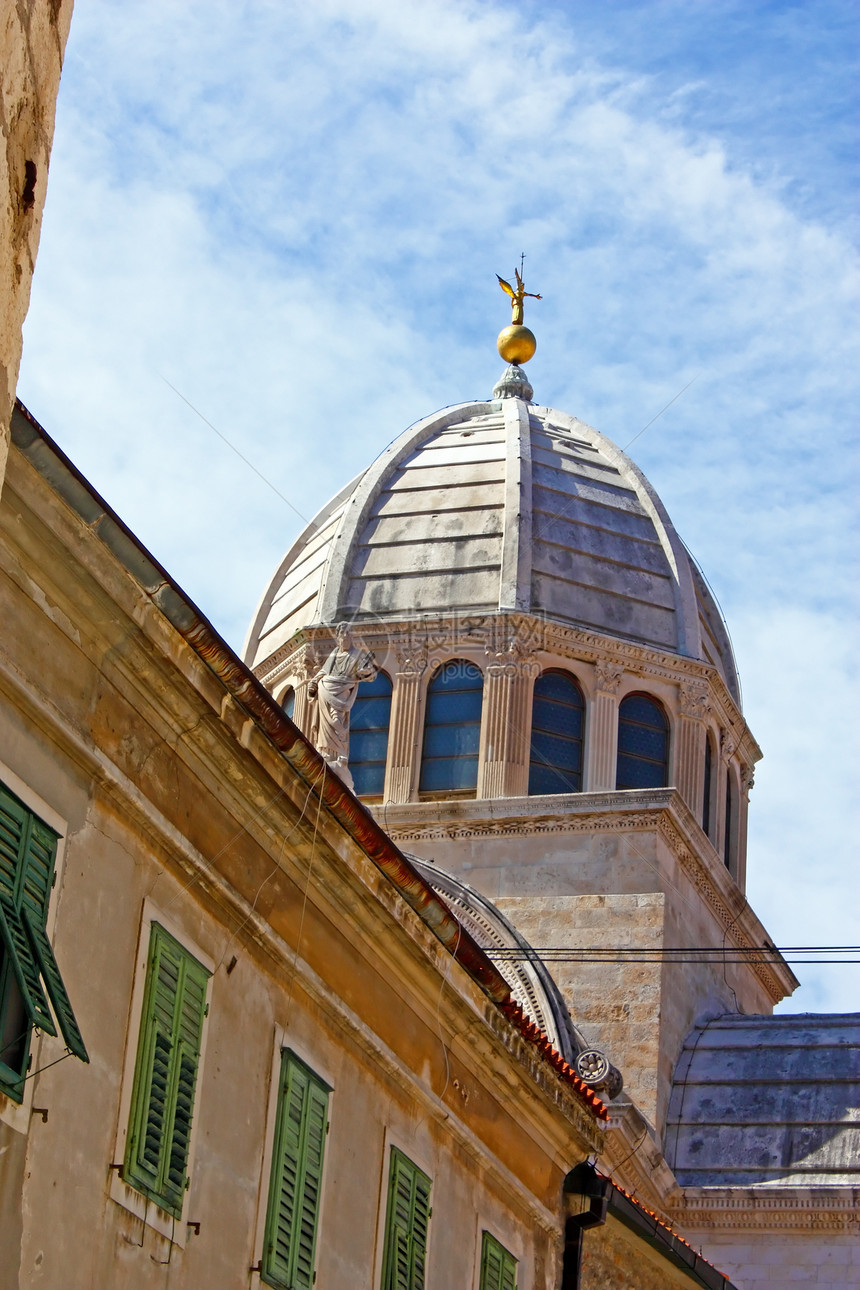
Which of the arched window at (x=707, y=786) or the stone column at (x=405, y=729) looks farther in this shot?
the arched window at (x=707, y=786)

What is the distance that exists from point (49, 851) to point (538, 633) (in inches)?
903

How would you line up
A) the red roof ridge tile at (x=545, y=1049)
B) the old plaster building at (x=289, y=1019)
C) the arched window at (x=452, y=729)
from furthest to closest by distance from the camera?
the arched window at (x=452, y=729) → the red roof ridge tile at (x=545, y=1049) → the old plaster building at (x=289, y=1019)

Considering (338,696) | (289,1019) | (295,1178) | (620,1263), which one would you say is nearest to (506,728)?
(338,696)

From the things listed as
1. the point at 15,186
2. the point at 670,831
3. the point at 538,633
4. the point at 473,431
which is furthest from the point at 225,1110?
the point at 473,431

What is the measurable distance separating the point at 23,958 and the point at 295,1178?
317 centimetres

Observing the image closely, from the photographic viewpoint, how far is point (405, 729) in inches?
1179

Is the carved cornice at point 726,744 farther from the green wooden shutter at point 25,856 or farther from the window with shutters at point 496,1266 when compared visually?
the green wooden shutter at point 25,856

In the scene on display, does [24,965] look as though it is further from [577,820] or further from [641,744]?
[641,744]

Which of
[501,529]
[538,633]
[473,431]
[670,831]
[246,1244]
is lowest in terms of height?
[246,1244]

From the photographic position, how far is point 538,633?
99.9ft

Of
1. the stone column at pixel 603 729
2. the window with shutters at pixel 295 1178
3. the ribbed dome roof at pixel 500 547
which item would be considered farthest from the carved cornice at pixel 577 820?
the window with shutters at pixel 295 1178

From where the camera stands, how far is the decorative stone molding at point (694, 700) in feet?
101

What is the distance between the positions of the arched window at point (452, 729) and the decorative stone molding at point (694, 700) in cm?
314

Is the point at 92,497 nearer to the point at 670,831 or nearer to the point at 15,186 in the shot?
the point at 15,186
